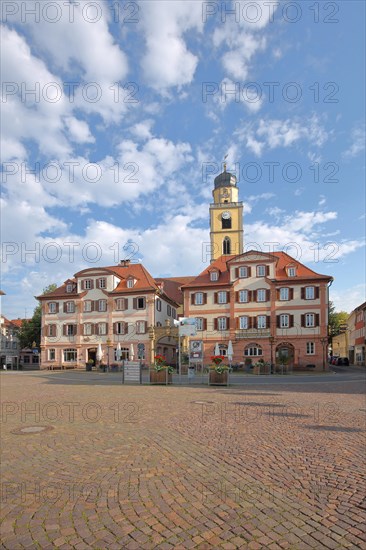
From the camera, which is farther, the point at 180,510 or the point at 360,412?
the point at 360,412

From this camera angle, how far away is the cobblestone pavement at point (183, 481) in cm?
425

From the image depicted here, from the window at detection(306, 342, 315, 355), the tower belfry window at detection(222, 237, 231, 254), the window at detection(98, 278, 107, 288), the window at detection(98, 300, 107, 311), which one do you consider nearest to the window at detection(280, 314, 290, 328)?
the window at detection(306, 342, 315, 355)

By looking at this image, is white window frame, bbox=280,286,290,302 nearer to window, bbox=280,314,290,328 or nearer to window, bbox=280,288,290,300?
window, bbox=280,288,290,300

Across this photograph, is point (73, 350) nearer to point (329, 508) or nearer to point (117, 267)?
point (117, 267)

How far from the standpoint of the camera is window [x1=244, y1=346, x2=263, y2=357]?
1746 inches

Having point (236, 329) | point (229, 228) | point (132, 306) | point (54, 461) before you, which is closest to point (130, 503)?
point (54, 461)

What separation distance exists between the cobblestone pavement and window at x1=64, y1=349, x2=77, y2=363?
4078 cm

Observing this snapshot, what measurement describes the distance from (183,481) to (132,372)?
18819mm

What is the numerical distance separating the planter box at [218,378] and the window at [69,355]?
104 feet

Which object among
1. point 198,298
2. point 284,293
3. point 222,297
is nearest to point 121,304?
point 198,298

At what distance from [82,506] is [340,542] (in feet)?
9.37

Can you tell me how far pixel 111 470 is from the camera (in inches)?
250

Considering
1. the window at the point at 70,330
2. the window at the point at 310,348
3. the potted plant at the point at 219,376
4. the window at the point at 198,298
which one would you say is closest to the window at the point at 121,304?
the window at the point at 70,330

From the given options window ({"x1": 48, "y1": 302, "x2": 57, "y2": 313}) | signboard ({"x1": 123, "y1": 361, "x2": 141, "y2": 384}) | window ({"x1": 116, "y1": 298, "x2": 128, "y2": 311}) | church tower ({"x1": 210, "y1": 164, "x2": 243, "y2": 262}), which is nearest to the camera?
signboard ({"x1": 123, "y1": 361, "x2": 141, "y2": 384})
